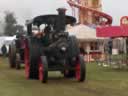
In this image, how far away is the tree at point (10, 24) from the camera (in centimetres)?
10650

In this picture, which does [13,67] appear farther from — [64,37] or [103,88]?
[103,88]

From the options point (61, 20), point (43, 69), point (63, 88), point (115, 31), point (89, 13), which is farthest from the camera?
point (89, 13)

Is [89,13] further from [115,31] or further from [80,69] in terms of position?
[80,69]

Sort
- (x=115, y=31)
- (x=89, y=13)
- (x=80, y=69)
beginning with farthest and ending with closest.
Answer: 1. (x=89, y=13)
2. (x=115, y=31)
3. (x=80, y=69)

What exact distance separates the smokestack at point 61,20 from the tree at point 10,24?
283 ft

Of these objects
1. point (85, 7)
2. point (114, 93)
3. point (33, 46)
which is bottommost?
point (114, 93)

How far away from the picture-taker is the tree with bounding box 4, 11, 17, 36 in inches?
4193

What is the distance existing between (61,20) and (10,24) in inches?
3723

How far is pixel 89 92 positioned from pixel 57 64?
402 cm

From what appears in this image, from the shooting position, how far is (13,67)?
1121 inches

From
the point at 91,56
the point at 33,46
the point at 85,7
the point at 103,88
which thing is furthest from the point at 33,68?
the point at 85,7

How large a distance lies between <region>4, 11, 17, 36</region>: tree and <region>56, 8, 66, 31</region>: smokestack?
86351 millimetres

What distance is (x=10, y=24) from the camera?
367 ft

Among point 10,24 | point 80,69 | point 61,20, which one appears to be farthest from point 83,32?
point 10,24
